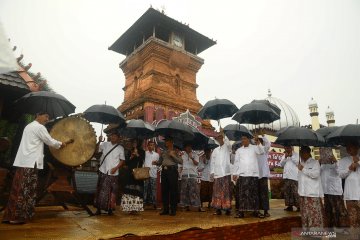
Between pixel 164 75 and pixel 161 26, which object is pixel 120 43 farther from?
pixel 164 75

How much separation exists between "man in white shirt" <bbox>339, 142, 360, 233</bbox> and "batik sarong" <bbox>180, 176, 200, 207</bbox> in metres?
3.83

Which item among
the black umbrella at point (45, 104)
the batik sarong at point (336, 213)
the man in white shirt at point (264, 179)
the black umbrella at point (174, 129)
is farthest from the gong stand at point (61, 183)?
the batik sarong at point (336, 213)

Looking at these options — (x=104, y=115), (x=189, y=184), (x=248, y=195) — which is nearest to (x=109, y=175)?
(x=104, y=115)

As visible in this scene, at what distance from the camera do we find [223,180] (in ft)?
21.5

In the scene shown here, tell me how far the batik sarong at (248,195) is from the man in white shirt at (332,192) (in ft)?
4.71

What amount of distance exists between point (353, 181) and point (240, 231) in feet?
7.21

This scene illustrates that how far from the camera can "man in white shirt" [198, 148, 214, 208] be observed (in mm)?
8438

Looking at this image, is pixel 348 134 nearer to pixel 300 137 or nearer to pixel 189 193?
pixel 300 137

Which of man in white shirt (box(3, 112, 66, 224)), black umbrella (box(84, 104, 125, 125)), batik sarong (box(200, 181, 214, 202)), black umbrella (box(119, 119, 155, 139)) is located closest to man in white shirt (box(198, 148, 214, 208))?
batik sarong (box(200, 181, 214, 202))

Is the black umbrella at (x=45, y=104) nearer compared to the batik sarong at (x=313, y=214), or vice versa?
the batik sarong at (x=313, y=214)

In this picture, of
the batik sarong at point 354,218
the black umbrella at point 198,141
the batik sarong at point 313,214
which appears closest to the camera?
the batik sarong at point 354,218

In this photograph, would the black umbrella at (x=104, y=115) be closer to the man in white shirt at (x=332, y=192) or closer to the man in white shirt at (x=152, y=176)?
the man in white shirt at (x=152, y=176)

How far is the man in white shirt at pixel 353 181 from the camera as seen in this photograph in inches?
189

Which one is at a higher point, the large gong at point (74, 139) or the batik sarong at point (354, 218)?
the large gong at point (74, 139)
